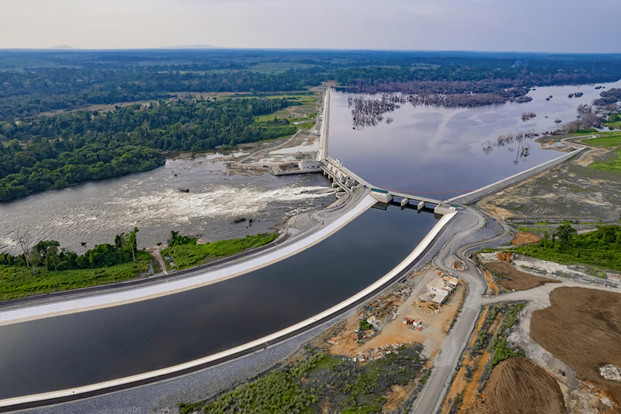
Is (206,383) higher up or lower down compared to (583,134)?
lower down

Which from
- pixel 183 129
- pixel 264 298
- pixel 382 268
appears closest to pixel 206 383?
pixel 264 298

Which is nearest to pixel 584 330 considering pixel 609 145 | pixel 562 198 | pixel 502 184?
pixel 562 198

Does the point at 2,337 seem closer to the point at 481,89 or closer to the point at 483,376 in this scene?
the point at 483,376

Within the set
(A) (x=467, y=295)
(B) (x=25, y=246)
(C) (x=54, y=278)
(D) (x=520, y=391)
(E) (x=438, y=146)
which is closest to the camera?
(D) (x=520, y=391)

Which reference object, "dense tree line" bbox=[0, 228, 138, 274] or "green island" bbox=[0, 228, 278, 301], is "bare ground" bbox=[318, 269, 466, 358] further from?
"dense tree line" bbox=[0, 228, 138, 274]

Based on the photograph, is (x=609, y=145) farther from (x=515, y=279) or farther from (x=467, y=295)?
(x=467, y=295)

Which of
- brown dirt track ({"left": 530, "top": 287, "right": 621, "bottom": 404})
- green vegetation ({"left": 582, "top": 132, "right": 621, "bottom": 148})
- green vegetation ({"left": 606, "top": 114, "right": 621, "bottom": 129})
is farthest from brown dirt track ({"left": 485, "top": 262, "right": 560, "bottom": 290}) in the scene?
green vegetation ({"left": 606, "top": 114, "right": 621, "bottom": 129})
